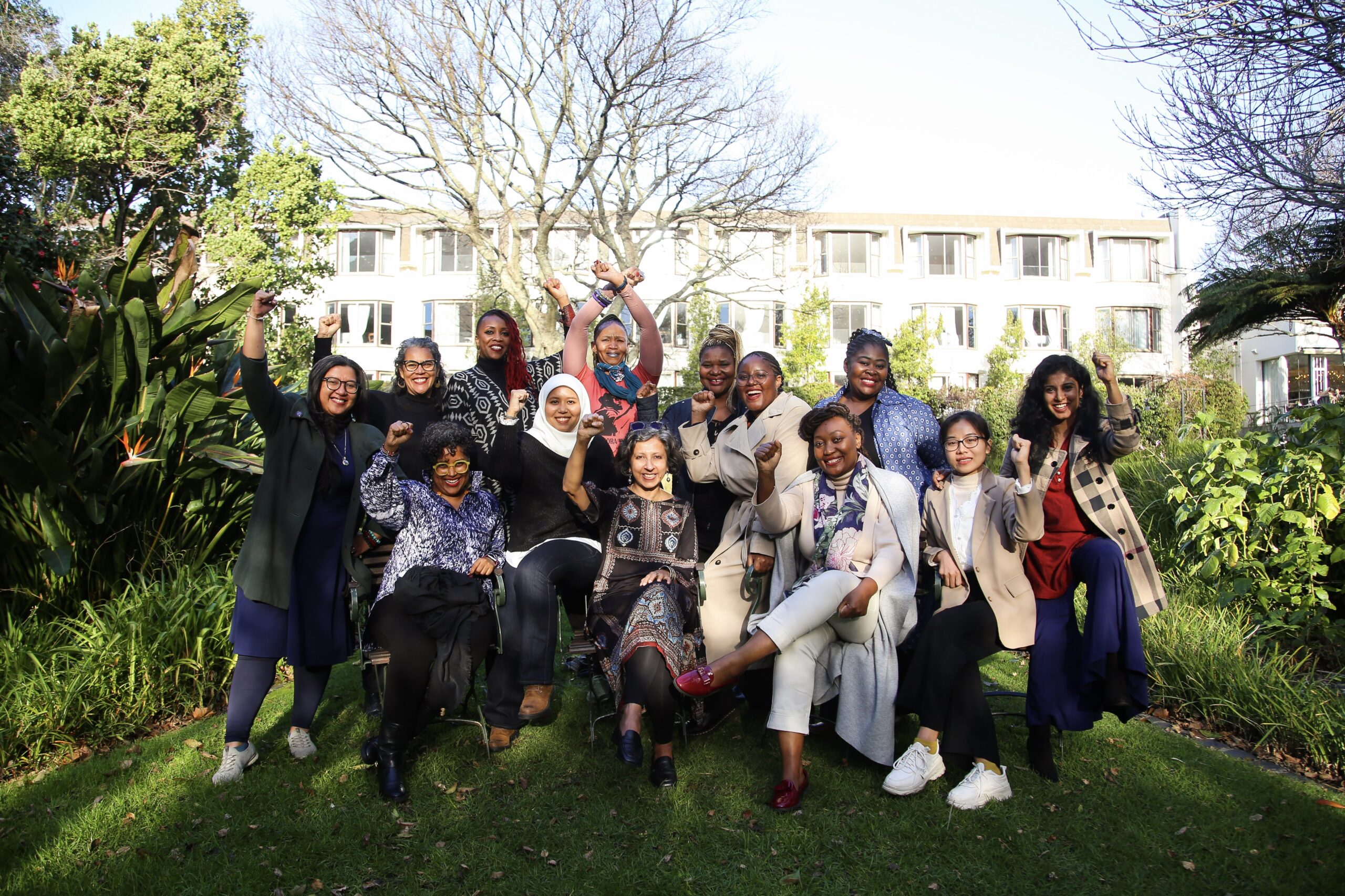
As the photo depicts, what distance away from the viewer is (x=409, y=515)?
449 centimetres

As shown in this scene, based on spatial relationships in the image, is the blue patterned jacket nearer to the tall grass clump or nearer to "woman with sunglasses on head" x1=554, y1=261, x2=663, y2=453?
"woman with sunglasses on head" x1=554, y1=261, x2=663, y2=453

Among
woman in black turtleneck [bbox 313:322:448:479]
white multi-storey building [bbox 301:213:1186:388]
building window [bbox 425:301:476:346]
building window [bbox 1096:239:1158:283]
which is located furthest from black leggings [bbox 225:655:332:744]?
building window [bbox 1096:239:1158:283]

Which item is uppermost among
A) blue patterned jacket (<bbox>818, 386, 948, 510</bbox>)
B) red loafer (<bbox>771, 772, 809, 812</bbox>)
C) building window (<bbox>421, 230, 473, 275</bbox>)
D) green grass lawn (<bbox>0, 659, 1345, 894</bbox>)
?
building window (<bbox>421, 230, 473, 275</bbox>)

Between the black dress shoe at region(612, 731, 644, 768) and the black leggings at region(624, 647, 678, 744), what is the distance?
0.41 feet

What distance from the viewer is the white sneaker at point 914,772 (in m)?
3.98

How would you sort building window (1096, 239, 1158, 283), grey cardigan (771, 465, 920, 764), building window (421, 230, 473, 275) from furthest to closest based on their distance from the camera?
building window (1096, 239, 1158, 283) → building window (421, 230, 473, 275) → grey cardigan (771, 465, 920, 764)

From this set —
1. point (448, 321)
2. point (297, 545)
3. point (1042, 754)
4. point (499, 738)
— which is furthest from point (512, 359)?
point (448, 321)

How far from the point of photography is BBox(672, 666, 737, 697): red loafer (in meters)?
4.08

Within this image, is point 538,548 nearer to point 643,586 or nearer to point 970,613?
point 643,586

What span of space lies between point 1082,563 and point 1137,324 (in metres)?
42.7

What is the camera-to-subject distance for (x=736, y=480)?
499 centimetres

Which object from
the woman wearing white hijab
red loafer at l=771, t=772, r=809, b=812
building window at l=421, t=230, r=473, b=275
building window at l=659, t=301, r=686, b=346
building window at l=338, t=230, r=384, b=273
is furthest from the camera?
building window at l=338, t=230, r=384, b=273

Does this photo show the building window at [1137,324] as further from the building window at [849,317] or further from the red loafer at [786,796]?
the red loafer at [786,796]

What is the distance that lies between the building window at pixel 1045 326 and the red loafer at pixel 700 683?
40381mm
